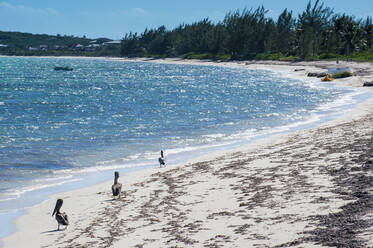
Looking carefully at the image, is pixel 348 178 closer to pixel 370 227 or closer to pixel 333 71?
pixel 370 227

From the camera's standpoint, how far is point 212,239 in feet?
28.6

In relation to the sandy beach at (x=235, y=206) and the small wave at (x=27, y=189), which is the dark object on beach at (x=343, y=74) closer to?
the sandy beach at (x=235, y=206)

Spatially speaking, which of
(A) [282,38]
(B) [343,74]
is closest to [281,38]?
(A) [282,38]

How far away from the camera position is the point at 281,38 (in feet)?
459

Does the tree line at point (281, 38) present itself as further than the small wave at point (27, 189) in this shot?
Yes

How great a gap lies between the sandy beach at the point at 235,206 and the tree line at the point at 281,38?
86207mm

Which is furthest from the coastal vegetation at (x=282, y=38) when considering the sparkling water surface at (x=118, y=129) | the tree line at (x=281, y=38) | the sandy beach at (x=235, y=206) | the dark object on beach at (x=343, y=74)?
the sandy beach at (x=235, y=206)

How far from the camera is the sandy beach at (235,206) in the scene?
841 cm

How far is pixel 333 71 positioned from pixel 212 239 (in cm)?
6848

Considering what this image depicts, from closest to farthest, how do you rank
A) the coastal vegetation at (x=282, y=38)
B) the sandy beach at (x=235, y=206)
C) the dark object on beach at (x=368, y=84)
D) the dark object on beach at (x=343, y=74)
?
the sandy beach at (x=235, y=206) → the dark object on beach at (x=368, y=84) → the dark object on beach at (x=343, y=74) → the coastal vegetation at (x=282, y=38)

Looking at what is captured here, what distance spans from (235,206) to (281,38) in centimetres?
13505

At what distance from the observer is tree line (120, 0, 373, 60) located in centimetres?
11331

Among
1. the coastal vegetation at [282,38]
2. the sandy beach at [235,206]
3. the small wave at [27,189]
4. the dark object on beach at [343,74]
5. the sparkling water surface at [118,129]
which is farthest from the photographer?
the coastal vegetation at [282,38]

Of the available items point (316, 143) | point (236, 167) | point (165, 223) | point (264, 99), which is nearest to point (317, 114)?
point (264, 99)
